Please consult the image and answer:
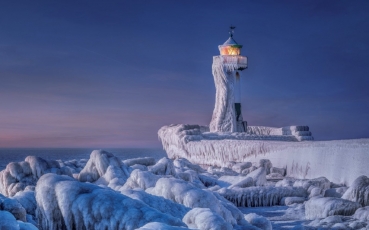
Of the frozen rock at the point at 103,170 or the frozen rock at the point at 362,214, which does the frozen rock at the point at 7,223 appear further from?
the frozen rock at the point at 103,170

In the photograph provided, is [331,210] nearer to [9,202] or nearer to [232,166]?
[9,202]

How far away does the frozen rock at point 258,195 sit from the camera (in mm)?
17266

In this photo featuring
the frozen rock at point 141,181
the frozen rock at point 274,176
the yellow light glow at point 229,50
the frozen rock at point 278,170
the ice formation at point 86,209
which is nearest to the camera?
the ice formation at point 86,209

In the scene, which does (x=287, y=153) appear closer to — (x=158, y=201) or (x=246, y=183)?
(x=246, y=183)

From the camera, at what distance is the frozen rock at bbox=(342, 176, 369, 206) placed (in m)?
14.5

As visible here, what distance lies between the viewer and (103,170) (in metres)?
16.7

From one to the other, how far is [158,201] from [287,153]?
15.8 metres

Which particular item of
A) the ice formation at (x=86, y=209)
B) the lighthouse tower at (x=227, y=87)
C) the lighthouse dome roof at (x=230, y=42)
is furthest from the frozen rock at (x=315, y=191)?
the lighthouse dome roof at (x=230, y=42)

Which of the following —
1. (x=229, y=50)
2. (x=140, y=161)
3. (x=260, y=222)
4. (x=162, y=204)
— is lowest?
(x=260, y=222)

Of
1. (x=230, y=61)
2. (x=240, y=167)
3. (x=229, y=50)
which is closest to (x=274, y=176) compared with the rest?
(x=240, y=167)

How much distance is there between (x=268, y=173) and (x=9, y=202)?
58.5ft

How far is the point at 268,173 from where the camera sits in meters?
25.1

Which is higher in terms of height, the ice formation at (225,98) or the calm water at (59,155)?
the ice formation at (225,98)

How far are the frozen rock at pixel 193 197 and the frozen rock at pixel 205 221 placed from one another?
6.15ft
